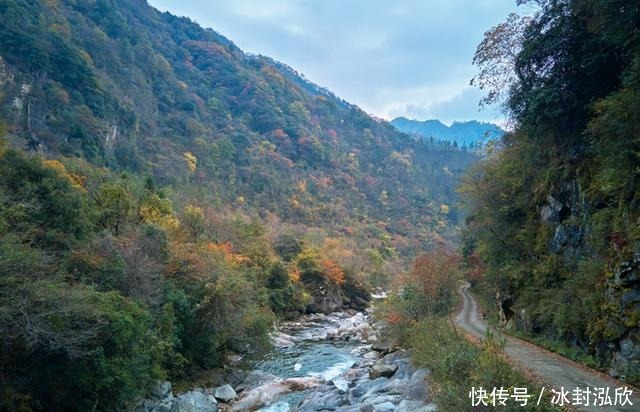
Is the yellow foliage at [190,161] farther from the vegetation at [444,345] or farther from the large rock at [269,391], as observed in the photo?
the large rock at [269,391]

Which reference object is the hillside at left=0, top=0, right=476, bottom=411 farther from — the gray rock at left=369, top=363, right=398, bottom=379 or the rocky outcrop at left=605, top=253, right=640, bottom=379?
the rocky outcrop at left=605, top=253, right=640, bottom=379

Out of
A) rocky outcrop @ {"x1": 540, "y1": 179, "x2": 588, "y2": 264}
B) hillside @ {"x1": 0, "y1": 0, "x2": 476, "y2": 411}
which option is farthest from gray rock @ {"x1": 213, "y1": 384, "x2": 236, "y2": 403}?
rocky outcrop @ {"x1": 540, "y1": 179, "x2": 588, "y2": 264}

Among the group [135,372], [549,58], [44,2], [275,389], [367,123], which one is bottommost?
[275,389]

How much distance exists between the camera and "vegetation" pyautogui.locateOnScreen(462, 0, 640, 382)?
10.9 m

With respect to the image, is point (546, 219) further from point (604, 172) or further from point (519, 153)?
point (604, 172)

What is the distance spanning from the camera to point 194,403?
53.3ft

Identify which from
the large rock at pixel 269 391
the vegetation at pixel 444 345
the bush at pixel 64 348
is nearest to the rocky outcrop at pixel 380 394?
the vegetation at pixel 444 345

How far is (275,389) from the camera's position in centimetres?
1856

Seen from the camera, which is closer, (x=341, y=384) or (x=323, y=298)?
(x=341, y=384)

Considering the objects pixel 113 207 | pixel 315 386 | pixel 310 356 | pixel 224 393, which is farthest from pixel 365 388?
pixel 113 207

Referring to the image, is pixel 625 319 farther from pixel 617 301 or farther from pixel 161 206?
pixel 161 206

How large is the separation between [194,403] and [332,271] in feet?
115

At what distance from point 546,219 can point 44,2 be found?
86290 millimetres

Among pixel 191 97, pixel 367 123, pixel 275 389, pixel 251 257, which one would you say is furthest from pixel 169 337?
pixel 367 123
